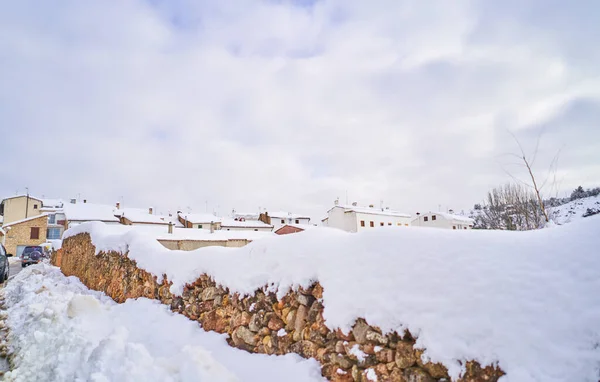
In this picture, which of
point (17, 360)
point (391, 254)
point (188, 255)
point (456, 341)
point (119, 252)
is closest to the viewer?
Result: point (456, 341)

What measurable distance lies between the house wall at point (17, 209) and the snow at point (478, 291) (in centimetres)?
5163

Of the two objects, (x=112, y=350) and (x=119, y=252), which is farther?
(x=119, y=252)

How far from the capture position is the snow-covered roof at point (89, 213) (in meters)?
36.5

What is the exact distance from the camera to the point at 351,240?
3920 millimetres

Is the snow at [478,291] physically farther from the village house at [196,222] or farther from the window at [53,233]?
the window at [53,233]

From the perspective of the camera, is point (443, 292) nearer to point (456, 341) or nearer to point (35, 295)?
point (456, 341)

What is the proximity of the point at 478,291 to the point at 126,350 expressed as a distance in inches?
161

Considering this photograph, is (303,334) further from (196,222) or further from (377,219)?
(196,222)

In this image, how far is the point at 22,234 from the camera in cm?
3566

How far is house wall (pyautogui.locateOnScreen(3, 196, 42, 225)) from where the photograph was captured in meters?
41.2

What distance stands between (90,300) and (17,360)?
1.86 metres

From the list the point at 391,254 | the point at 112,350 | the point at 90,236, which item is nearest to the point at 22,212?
the point at 90,236

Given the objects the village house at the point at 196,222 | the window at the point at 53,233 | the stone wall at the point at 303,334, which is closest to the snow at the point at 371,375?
the stone wall at the point at 303,334

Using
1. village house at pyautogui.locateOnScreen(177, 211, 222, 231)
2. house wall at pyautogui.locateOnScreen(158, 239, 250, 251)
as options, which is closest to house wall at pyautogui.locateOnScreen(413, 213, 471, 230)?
house wall at pyautogui.locateOnScreen(158, 239, 250, 251)
